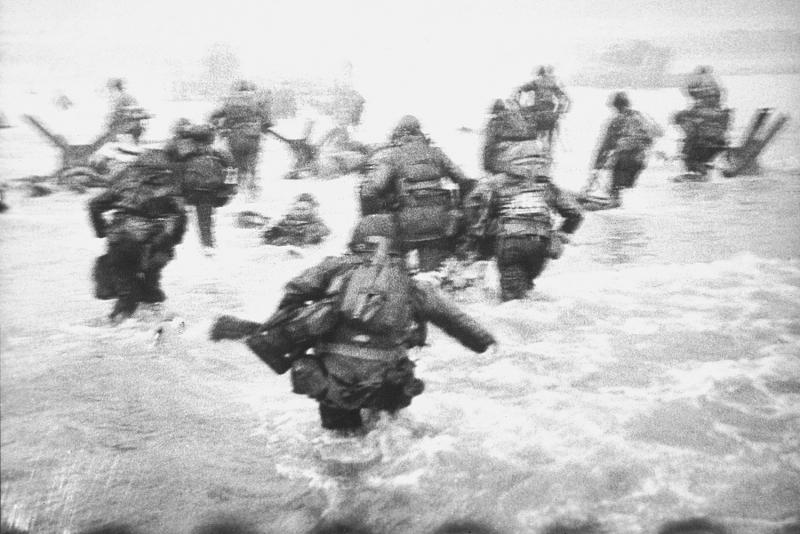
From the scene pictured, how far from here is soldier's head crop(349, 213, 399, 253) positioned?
7.04ft

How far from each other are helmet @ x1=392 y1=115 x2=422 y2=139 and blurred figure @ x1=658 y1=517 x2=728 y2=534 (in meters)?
1.73

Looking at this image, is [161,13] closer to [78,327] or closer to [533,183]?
[78,327]

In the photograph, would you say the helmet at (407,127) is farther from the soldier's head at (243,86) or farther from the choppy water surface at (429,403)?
the soldier's head at (243,86)

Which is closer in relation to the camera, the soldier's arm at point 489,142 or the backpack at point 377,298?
the backpack at point 377,298

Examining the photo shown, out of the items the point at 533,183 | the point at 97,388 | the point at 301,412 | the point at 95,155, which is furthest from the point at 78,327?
the point at 533,183

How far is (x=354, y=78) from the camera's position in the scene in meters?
2.56

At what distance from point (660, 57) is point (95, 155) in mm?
2427

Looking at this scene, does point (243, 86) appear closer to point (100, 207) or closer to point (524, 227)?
point (100, 207)

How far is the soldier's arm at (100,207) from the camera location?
2465 millimetres

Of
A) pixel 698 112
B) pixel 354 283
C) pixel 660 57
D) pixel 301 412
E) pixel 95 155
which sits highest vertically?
pixel 660 57

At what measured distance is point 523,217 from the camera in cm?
301

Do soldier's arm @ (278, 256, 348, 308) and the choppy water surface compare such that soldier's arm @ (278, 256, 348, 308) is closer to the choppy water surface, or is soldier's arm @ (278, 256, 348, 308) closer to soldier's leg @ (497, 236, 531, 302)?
the choppy water surface

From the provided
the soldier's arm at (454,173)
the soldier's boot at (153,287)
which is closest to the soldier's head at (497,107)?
the soldier's arm at (454,173)

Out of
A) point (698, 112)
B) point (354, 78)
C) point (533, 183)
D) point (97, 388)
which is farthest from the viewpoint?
point (533, 183)
